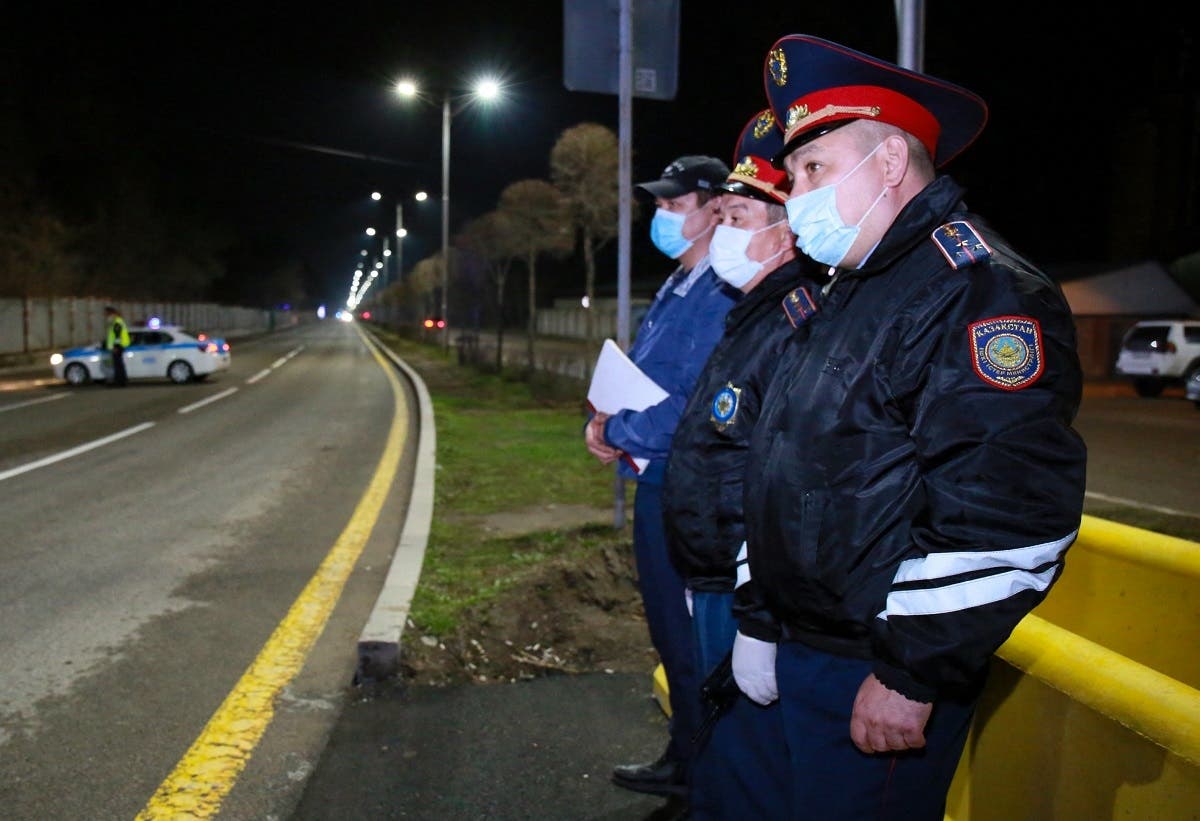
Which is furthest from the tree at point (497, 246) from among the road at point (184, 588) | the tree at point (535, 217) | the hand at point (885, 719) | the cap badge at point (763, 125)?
the hand at point (885, 719)

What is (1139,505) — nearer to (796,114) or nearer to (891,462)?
(796,114)

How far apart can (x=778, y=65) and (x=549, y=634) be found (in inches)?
128

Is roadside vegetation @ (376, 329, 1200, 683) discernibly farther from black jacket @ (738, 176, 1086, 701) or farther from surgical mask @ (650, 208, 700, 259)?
black jacket @ (738, 176, 1086, 701)

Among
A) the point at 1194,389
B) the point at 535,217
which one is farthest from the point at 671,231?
the point at 1194,389

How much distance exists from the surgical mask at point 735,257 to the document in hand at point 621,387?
49 cm

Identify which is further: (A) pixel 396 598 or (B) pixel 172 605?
(B) pixel 172 605

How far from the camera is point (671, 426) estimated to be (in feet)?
10.8

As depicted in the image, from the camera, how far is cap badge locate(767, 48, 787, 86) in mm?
2152

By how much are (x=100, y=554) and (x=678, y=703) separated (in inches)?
190

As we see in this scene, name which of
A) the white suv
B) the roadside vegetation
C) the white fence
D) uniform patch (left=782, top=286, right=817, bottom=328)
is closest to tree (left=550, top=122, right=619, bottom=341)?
the roadside vegetation

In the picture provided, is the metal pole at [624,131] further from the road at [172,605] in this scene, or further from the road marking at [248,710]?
the road at [172,605]

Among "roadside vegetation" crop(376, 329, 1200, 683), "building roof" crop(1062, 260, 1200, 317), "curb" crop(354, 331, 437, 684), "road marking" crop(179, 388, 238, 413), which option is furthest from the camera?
"building roof" crop(1062, 260, 1200, 317)

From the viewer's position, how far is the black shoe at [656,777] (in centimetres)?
325

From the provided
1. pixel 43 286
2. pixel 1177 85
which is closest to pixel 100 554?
pixel 43 286
